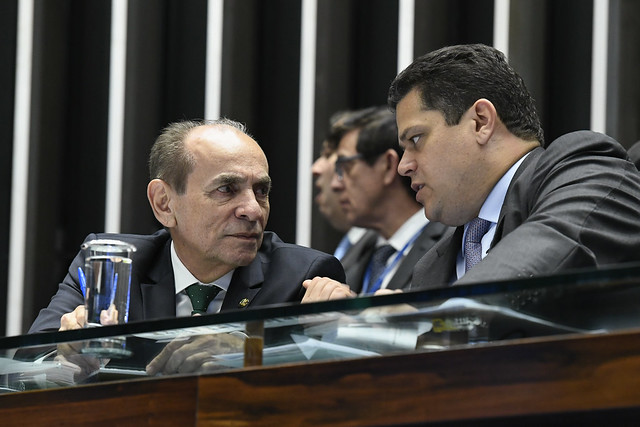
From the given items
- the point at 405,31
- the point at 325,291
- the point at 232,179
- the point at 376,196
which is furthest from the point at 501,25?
the point at 325,291

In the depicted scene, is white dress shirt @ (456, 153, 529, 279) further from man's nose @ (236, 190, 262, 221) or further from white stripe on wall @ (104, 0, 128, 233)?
white stripe on wall @ (104, 0, 128, 233)

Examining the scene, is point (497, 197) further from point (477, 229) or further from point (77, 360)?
point (77, 360)

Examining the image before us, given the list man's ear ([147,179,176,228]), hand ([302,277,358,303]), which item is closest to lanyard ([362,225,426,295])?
man's ear ([147,179,176,228])

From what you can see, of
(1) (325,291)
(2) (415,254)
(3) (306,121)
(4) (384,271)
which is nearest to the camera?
(1) (325,291)

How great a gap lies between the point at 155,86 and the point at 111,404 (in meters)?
2.72

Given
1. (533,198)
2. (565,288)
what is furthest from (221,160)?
(565,288)

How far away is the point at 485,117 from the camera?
2.06m

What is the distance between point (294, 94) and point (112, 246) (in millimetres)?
2343

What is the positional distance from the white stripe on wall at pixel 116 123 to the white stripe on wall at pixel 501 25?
1.34 m

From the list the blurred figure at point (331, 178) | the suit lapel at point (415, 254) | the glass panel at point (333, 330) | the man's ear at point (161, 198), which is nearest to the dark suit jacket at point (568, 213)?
the glass panel at point (333, 330)

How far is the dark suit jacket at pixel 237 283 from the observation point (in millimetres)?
2227

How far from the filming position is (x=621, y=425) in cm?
101

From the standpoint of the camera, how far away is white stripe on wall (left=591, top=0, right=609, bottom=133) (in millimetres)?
3467

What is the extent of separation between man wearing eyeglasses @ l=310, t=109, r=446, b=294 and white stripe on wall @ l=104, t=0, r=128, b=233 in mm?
797
